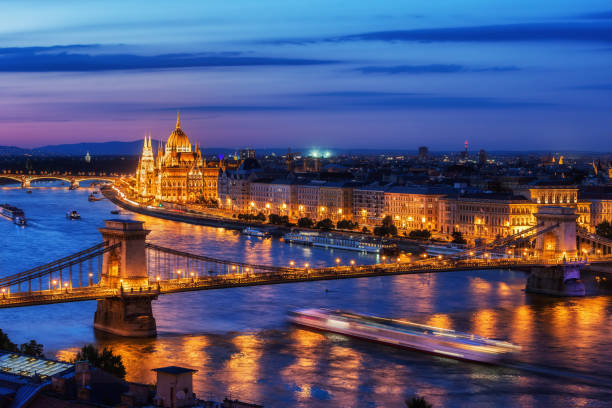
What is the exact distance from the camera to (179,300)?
77.8 ft

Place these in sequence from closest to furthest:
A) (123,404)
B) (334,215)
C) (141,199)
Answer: (123,404) < (334,215) < (141,199)

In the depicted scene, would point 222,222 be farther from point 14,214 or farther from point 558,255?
point 558,255

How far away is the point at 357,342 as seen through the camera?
1961 centimetres

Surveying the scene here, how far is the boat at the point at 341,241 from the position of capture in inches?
1505

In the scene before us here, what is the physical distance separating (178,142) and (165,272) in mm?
57320

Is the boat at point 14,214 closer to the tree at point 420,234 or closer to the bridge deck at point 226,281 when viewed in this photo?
the tree at point 420,234

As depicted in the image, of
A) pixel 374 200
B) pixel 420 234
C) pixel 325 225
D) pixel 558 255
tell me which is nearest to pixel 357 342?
pixel 558 255

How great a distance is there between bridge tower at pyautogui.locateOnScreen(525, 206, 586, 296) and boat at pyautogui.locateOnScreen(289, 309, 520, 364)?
24.9ft

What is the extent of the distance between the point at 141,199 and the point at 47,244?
40402 millimetres

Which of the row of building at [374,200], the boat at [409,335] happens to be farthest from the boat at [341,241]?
the boat at [409,335]

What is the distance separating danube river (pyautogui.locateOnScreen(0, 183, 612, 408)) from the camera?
15.8 meters

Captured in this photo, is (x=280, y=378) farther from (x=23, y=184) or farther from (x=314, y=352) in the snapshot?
(x=23, y=184)

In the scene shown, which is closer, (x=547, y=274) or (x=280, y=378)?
(x=280, y=378)

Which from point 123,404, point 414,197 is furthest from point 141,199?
point 123,404
